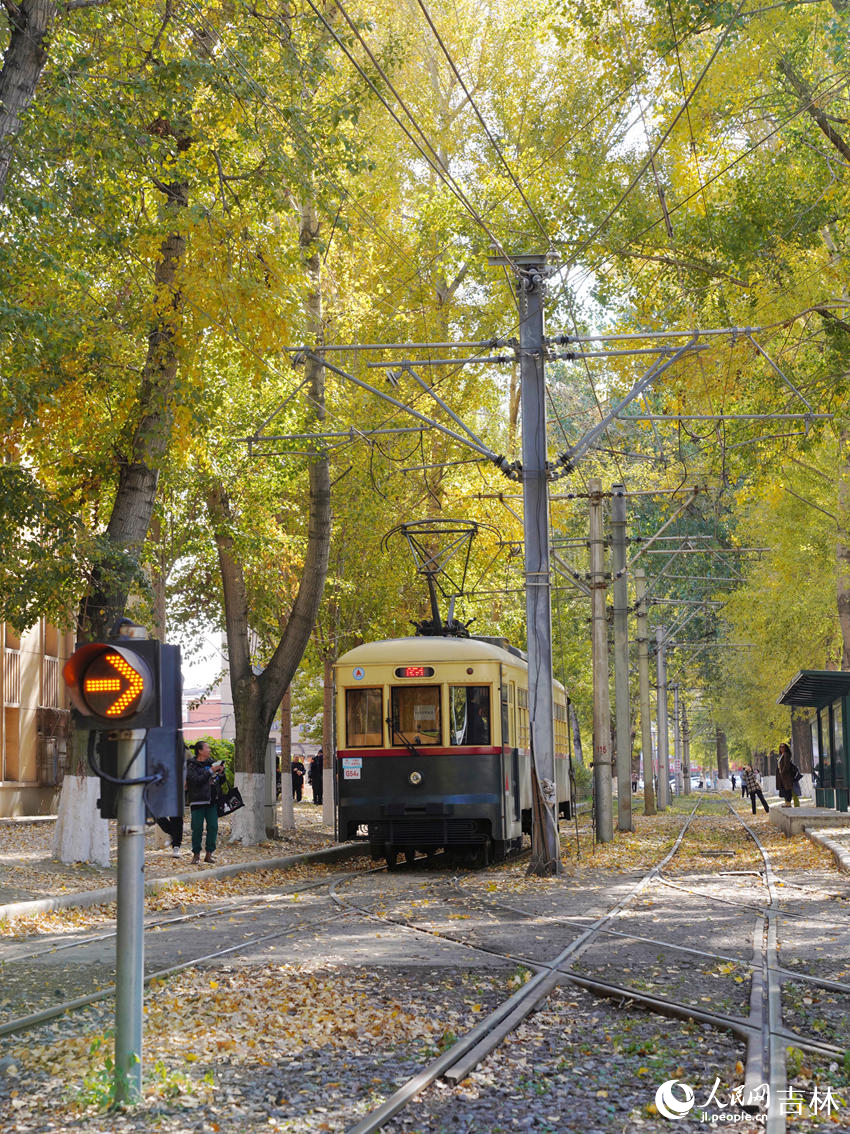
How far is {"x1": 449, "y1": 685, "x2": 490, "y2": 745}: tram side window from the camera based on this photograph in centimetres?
1877

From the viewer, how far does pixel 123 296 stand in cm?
1786

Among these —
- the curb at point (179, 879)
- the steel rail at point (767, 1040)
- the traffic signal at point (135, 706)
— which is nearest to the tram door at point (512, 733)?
the curb at point (179, 879)

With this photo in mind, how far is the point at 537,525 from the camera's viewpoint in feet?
60.2

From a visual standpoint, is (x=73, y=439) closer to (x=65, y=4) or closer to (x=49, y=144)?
(x=49, y=144)

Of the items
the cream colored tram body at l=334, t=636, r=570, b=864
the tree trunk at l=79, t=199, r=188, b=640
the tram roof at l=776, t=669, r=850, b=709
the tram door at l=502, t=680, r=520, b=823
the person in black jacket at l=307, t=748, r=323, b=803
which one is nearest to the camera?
the tree trunk at l=79, t=199, r=188, b=640

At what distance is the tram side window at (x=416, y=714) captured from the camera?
62.0ft

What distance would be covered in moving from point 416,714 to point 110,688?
13152mm

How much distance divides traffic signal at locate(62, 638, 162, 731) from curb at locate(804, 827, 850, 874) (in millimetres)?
13544

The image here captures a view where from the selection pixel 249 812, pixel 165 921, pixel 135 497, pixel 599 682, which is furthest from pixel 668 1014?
pixel 599 682

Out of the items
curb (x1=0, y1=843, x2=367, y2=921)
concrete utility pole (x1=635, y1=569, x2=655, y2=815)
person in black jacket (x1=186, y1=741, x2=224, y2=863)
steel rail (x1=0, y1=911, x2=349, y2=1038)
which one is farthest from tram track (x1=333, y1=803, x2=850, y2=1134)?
concrete utility pole (x1=635, y1=569, x2=655, y2=815)

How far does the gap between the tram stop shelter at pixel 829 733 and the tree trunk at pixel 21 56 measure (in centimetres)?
1693

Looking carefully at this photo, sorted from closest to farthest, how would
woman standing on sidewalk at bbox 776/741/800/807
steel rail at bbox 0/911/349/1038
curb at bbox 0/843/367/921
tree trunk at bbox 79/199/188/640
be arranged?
steel rail at bbox 0/911/349/1038
curb at bbox 0/843/367/921
tree trunk at bbox 79/199/188/640
woman standing on sidewalk at bbox 776/741/800/807

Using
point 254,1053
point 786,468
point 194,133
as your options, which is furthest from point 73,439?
point 786,468

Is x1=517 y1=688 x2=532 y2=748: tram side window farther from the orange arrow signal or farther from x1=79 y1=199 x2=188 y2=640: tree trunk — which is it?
the orange arrow signal
